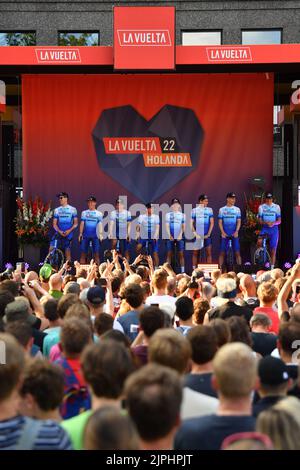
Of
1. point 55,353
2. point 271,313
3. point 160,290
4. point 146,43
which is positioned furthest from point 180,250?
point 55,353

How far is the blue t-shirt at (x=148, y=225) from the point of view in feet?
57.3

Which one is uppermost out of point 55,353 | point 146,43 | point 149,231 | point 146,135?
point 146,43

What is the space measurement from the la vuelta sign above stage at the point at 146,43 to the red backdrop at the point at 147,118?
6.08 feet

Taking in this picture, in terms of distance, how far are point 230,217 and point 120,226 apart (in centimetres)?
252

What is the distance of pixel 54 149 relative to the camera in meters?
18.9

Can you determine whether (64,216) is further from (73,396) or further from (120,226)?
(73,396)

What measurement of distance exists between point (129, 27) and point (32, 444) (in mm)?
14943

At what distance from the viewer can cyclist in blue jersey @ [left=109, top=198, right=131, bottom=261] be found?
1756 centimetres

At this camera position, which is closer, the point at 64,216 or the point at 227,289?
the point at 227,289

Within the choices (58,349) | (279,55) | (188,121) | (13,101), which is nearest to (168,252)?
(188,121)

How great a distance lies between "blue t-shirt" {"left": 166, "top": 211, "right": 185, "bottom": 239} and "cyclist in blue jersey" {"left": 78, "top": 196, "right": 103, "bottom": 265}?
1.57 m

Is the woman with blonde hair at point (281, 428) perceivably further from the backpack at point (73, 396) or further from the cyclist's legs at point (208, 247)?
the cyclist's legs at point (208, 247)

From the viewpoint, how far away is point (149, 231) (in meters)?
17.5
